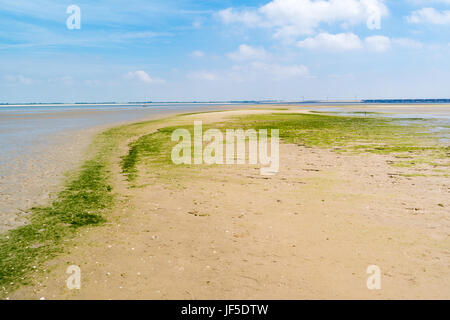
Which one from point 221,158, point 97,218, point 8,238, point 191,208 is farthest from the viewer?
point 221,158

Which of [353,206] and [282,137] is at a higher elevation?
[282,137]

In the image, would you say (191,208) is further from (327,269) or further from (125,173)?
(125,173)

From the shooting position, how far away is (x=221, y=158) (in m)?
17.8

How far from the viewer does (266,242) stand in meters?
7.62

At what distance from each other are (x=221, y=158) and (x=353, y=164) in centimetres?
691

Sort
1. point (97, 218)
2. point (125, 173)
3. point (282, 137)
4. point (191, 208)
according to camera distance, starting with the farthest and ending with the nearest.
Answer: point (282, 137), point (125, 173), point (191, 208), point (97, 218)

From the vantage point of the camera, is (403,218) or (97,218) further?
(97,218)

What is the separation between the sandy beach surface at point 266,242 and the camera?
19.1 feet

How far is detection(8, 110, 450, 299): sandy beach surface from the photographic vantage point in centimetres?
583

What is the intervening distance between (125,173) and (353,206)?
10.1 metres

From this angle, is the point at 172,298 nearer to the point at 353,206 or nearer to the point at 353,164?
the point at 353,206
